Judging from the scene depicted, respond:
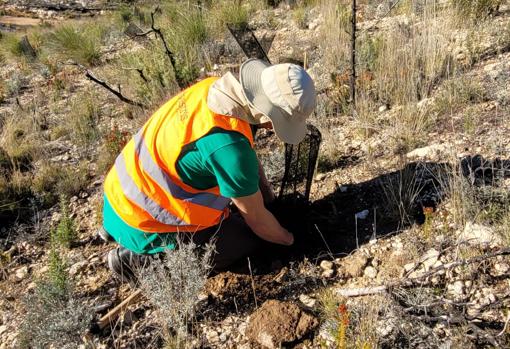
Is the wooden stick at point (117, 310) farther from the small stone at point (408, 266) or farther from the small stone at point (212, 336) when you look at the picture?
the small stone at point (408, 266)

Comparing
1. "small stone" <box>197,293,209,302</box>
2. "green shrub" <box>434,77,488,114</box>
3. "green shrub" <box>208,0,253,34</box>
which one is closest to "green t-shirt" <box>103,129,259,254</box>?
"small stone" <box>197,293,209,302</box>

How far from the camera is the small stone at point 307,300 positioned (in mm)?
2371

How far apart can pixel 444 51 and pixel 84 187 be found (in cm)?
329

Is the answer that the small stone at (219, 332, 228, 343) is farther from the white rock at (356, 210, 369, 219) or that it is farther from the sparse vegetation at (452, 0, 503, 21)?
the sparse vegetation at (452, 0, 503, 21)

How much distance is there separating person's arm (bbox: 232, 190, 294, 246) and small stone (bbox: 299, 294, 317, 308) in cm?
35

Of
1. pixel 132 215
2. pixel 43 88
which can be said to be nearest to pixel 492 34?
pixel 132 215

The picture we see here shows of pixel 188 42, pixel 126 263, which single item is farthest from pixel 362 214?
pixel 188 42

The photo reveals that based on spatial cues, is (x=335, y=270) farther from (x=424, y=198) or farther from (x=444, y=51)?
(x=444, y=51)

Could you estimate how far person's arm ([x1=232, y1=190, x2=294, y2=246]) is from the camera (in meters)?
2.32

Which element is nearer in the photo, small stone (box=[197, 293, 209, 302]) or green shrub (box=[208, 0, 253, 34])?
small stone (box=[197, 293, 209, 302])

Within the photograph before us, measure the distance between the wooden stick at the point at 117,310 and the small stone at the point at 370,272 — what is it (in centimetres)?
124

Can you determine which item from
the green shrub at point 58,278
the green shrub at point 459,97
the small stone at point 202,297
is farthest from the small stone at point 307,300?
the green shrub at point 459,97

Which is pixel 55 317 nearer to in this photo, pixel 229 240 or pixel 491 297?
pixel 229 240

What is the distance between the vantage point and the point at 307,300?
7.92 feet
